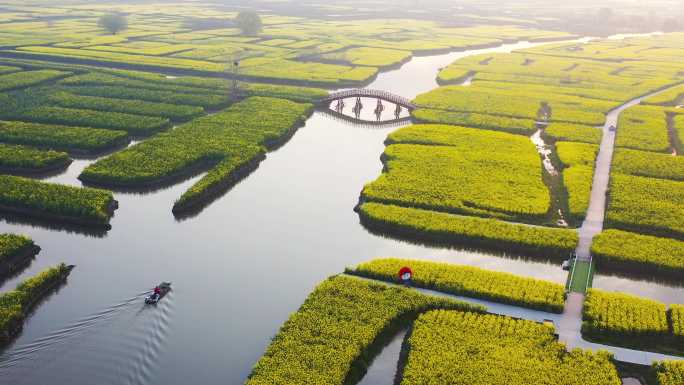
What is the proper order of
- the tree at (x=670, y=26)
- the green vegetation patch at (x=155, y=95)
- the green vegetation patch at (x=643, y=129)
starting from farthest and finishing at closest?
the tree at (x=670, y=26), the green vegetation patch at (x=155, y=95), the green vegetation patch at (x=643, y=129)

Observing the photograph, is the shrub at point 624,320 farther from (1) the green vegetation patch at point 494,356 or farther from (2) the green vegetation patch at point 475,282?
(1) the green vegetation patch at point 494,356

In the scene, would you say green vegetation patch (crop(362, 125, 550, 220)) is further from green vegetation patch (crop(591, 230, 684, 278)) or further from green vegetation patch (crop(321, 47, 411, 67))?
green vegetation patch (crop(321, 47, 411, 67))

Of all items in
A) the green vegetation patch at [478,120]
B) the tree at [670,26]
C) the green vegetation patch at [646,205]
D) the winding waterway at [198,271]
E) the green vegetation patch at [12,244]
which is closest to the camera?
the winding waterway at [198,271]

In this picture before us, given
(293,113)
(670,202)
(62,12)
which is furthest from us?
(62,12)

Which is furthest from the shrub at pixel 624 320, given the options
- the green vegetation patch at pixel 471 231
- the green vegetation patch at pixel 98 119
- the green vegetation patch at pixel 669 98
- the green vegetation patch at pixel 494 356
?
the green vegetation patch at pixel 669 98

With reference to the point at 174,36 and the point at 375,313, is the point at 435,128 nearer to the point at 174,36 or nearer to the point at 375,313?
the point at 375,313

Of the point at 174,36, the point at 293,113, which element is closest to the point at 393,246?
the point at 293,113

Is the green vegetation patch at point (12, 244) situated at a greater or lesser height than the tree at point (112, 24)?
lesser

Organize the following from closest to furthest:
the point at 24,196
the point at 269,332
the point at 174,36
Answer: the point at 269,332 < the point at 24,196 < the point at 174,36

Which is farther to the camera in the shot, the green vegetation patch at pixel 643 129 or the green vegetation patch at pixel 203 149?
the green vegetation patch at pixel 643 129
